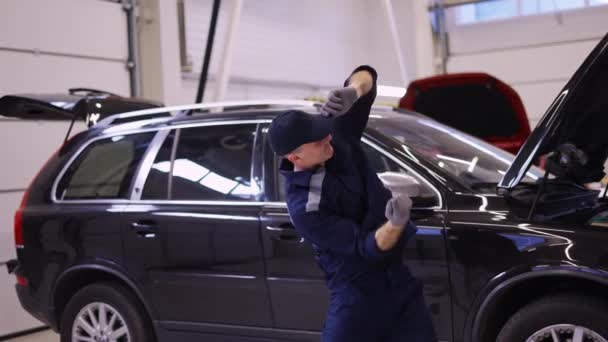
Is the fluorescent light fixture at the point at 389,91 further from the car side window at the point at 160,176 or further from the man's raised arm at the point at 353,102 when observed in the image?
the car side window at the point at 160,176

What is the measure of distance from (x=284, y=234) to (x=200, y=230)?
0.55 meters

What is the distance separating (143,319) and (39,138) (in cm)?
306

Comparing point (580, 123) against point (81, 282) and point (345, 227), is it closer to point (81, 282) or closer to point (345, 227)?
point (345, 227)

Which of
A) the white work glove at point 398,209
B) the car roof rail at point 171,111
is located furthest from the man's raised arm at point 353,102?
the car roof rail at point 171,111

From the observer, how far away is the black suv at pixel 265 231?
11.0ft

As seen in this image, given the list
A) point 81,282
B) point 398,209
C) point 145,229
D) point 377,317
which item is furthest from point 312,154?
point 81,282

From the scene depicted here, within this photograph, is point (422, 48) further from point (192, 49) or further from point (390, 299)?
point (390, 299)

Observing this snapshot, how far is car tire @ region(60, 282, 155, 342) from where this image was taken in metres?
4.62

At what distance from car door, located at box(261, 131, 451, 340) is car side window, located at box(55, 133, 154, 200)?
3.33 feet

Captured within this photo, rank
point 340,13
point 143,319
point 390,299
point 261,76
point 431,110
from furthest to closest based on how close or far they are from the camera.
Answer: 1. point 340,13
2. point 261,76
3. point 431,110
4. point 143,319
5. point 390,299

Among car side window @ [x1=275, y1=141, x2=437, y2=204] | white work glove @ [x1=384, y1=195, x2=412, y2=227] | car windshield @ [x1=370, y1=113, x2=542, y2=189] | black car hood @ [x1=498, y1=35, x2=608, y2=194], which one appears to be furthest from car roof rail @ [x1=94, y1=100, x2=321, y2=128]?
white work glove @ [x1=384, y1=195, x2=412, y2=227]

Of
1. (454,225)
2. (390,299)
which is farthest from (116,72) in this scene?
(390,299)

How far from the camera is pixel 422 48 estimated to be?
10375 mm

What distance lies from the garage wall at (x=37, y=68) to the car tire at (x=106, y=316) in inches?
86.4
